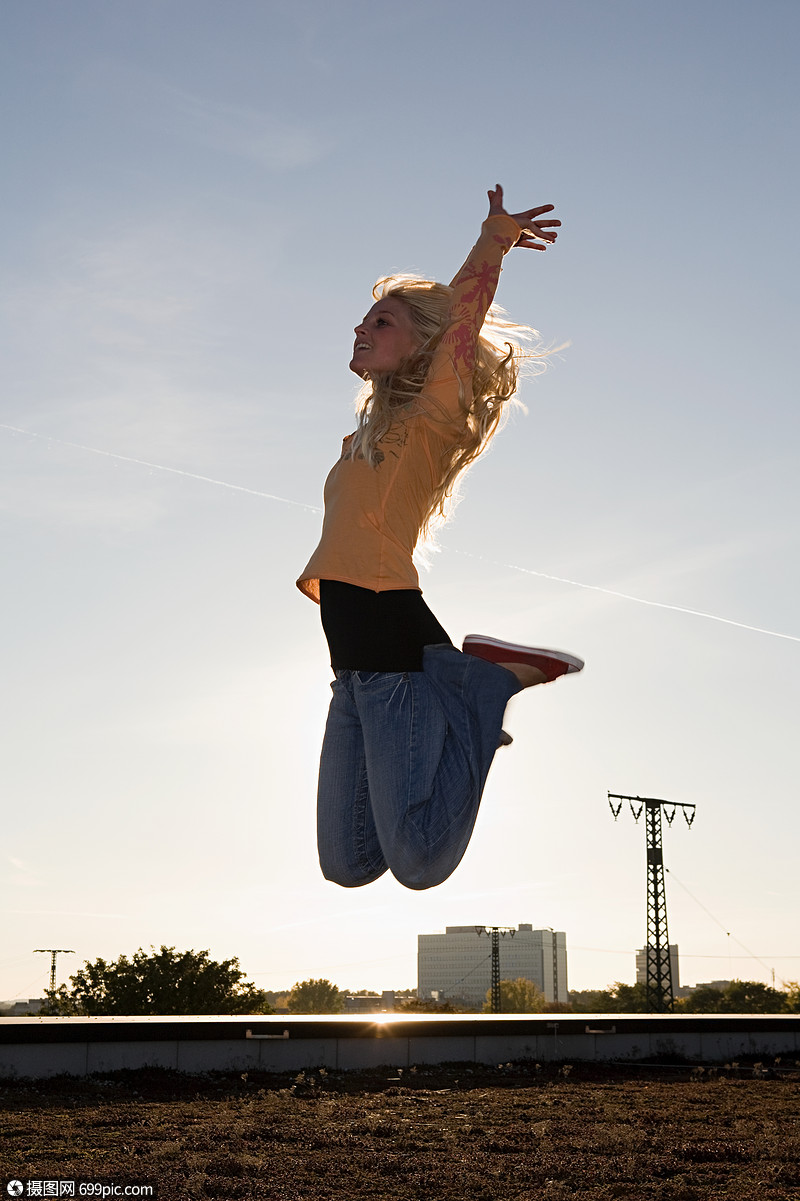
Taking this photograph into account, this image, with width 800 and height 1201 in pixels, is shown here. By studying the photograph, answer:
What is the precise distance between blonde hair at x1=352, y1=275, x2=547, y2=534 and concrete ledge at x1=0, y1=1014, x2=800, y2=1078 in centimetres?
1051

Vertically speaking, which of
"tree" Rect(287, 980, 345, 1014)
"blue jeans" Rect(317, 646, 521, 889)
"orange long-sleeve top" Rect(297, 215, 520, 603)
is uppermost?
"orange long-sleeve top" Rect(297, 215, 520, 603)

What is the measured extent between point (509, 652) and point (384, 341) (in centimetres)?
129

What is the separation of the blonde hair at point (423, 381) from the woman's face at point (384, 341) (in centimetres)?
3

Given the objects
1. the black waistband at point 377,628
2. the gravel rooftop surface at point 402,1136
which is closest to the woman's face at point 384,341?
the black waistband at point 377,628

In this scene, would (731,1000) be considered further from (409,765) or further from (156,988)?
(409,765)

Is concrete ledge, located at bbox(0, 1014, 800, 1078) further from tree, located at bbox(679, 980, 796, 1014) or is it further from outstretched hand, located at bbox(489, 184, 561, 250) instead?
tree, located at bbox(679, 980, 796, 1014)

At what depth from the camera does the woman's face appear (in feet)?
13.5

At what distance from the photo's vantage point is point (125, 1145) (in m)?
9.00

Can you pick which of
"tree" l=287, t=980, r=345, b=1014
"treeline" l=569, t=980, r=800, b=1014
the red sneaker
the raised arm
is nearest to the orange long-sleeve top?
the raised arm

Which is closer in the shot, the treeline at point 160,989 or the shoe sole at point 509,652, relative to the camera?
the shoe sole at point 509,652

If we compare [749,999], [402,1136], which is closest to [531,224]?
[402,1136]

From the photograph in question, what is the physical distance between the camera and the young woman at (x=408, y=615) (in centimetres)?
375

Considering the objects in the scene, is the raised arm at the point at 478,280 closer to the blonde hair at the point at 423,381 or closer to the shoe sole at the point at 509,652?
the blonde hair at the point at 423,381

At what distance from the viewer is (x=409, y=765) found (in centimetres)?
373
